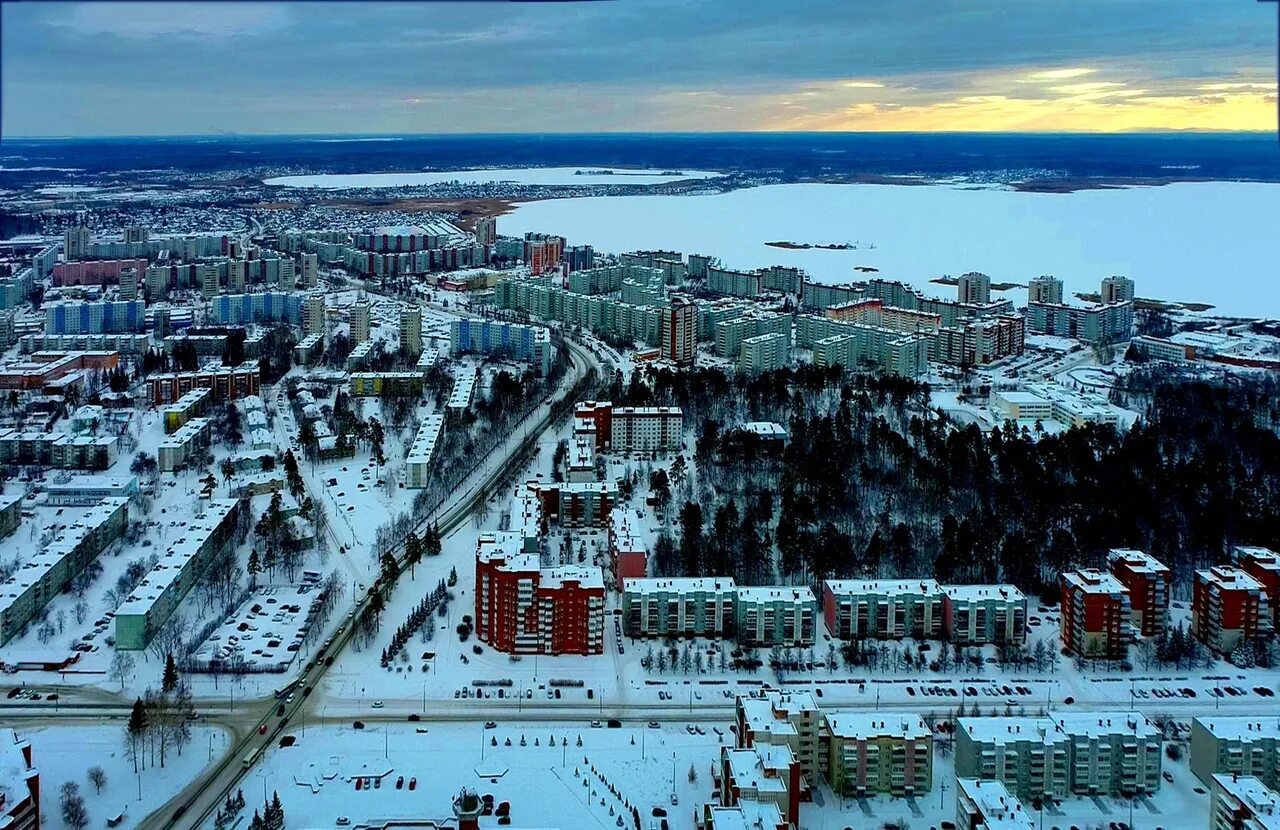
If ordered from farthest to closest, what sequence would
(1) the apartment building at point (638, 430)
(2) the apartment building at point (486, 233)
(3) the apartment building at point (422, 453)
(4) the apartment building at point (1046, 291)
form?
(2) the apartment building at point (486, 233), (4) the apartment building at point (1046, 291), (1) the apartment building at point (638, 430), (3) the apartment building at point (422, 453)

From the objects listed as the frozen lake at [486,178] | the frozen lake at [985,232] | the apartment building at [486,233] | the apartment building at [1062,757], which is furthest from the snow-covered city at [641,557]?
the frozen lake at [486,178]

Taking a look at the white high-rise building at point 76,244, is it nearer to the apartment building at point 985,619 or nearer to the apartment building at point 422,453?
the apartment building at point 422,453

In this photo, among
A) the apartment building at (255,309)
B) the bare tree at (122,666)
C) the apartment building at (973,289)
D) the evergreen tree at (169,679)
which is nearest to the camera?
the evergreen tree at (169,679)

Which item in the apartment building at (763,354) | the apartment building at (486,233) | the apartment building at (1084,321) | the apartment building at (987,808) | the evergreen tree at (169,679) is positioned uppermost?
the apartment building at (486,233)

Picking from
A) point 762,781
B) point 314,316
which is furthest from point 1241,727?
point 314,316

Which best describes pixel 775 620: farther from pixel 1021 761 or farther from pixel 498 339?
pixel 498 339

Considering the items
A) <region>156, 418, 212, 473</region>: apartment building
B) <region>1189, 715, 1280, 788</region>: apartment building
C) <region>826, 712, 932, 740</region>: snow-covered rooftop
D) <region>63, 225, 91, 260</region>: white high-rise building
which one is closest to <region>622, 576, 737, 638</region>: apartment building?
<region>826, 712, 932, 740</region>: snow-covered rooftop
